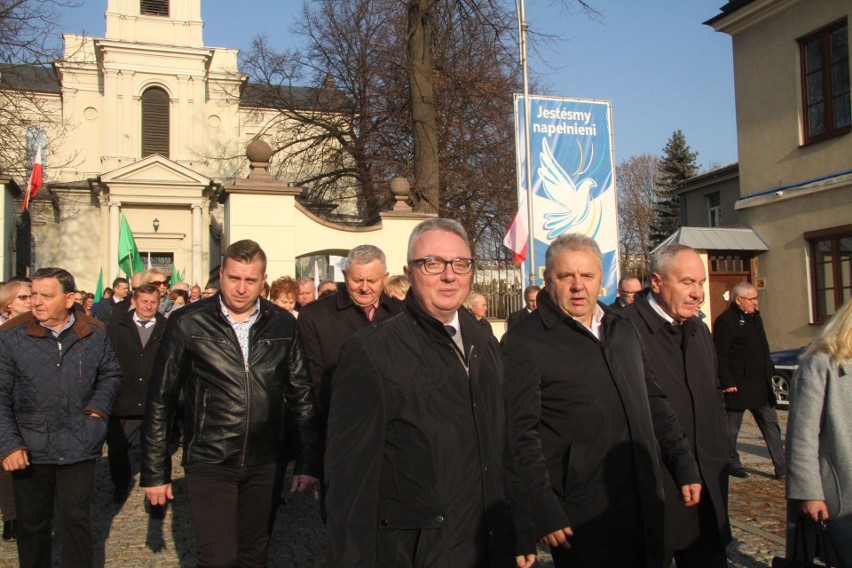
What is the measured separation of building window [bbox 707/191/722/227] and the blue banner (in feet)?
42.7

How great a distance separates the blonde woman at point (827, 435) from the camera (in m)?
Answer: 3.42

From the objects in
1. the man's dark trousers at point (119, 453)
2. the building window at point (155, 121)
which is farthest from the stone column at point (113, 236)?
the man's dark trousers at point (119, 453)

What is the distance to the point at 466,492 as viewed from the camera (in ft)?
8.79

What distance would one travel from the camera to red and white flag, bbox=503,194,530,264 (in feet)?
46.1

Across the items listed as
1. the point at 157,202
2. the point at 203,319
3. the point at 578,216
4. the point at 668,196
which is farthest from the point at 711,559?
the point at 668,196

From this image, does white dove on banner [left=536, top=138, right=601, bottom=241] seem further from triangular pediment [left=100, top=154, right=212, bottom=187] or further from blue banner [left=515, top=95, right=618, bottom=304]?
triangular pediment [left=100, top=154, right=212, bottom=187]

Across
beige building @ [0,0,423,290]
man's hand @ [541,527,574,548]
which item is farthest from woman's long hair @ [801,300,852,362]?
beige building @ [0,0,423,290]

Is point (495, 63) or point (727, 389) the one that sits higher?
point (495, 63)

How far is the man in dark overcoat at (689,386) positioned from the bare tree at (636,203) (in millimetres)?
53456

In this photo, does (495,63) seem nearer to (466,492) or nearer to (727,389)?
(727,389)

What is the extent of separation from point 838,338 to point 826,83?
645 inches

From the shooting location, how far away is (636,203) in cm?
6062

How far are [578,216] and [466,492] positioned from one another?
38.9 ft

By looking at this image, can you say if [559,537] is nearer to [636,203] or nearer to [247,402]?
[247,402]
